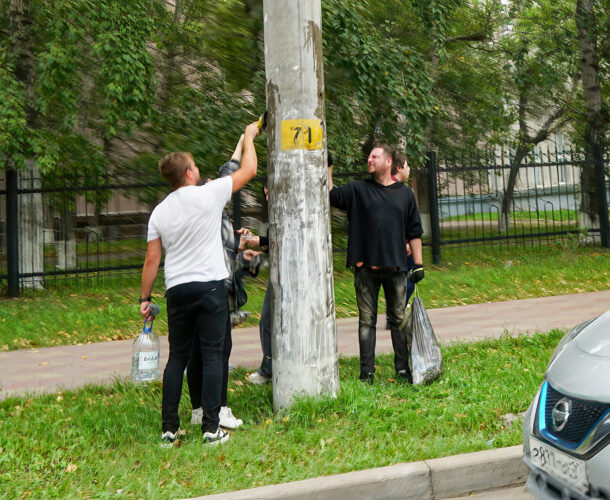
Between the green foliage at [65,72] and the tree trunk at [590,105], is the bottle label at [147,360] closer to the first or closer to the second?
the green foliage at [65,72]

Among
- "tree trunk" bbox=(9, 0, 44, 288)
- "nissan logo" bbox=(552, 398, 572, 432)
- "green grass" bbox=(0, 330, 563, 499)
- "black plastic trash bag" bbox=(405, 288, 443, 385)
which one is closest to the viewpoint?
"nissan logo" bbox=(552, 398, 572, 432)

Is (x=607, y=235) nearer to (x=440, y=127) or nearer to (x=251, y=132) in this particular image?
(x=440, y=127)

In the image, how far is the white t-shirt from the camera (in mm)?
4609

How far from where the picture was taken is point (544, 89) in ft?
64.8

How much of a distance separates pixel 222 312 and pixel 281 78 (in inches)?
63.0

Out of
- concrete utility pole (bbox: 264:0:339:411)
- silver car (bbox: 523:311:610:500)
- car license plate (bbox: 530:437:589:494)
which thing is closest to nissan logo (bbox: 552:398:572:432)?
silver car (bbox: 523:311:610:500)

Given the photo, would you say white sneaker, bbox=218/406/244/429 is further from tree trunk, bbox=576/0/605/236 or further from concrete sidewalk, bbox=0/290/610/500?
tree trunk, bbox=576/0/605/236

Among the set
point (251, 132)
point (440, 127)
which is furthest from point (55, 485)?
point (440, 127)

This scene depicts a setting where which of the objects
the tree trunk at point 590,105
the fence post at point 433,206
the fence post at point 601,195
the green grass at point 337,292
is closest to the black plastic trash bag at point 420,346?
the green grass at point 337,292

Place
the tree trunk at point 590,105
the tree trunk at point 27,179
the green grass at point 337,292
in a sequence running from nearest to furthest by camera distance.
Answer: the green grass at point 337,292 < the tree trunk at point 27,179 < the tree trunk at point 590,105

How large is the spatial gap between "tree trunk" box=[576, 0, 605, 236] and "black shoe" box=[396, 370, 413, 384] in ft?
37.6

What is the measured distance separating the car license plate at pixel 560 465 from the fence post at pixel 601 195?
13.5 m

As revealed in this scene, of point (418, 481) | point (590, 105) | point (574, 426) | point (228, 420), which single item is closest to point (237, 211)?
point (228, 420)

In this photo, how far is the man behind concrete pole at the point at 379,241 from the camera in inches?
227
